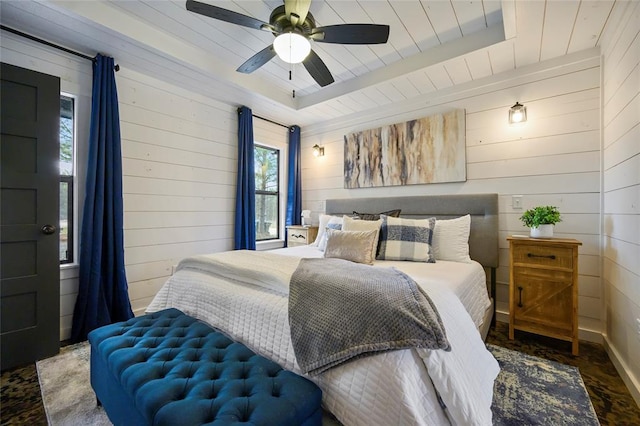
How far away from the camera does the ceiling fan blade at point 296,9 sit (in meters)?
1.75

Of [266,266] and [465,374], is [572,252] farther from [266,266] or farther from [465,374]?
[266,266]

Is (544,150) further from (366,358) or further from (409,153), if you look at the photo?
(366,358)

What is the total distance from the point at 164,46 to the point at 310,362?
8.92ft

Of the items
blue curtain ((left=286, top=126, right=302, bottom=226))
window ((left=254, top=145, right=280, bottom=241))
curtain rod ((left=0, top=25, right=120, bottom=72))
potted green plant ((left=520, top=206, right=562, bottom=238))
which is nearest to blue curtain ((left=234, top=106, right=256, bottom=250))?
window ((left=254, top=145, right=280, bottom=241))

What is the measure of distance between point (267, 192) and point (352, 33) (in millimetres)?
2741

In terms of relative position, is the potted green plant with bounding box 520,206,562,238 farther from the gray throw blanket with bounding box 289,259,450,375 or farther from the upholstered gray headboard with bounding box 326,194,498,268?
the gray throw blanket with bounding box 289,259,450,375

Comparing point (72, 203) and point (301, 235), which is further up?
point (72, 203)

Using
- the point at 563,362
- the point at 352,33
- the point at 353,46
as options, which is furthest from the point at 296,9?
the point at 563,362

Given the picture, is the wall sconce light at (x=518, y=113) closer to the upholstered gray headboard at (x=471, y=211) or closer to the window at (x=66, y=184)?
the upholstered gray headboard at (x=471, y=211)

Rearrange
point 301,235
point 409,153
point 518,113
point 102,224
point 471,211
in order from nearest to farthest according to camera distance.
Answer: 1. point 102,224
2. point 518,113
3. point 471,211
4. point 409,153
5. point 301,235

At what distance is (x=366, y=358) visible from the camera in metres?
0.98

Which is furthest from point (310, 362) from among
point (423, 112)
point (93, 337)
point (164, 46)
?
point (423, 112)

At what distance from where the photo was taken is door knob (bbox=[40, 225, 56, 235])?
81.6 inches

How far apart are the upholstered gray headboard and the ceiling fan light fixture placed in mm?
1904
